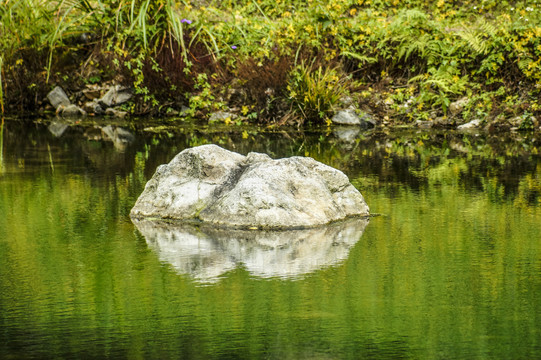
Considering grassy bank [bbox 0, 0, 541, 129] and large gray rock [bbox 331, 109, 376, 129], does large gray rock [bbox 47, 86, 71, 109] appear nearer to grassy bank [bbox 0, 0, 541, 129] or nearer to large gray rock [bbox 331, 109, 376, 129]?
grassy bank [bbox 0, 0, 541, 129]

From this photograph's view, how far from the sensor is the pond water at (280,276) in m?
3.44

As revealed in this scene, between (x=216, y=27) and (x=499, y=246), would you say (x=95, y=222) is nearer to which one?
(x=499, y=246)

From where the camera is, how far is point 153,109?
12703mm

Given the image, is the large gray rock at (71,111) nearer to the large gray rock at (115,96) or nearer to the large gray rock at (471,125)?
the large gray rock at (115,96)

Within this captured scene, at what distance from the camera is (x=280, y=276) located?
4.44 metres

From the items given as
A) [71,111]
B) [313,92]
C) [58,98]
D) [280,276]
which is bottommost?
[280,276]

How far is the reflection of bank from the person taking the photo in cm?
461

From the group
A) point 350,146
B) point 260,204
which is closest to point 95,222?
point 260,204

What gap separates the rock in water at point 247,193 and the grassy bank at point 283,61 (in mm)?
5481

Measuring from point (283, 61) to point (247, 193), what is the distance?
6518 millimetres

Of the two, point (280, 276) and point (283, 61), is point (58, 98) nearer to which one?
point (283, 61)

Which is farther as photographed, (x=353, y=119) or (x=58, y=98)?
(x=58, y=98)

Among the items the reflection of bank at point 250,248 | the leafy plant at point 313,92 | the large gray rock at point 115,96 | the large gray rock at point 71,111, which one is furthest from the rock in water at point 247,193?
the large gray rock at point 71,111

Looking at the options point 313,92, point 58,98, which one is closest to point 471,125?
point 313,92
